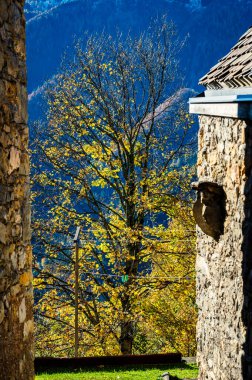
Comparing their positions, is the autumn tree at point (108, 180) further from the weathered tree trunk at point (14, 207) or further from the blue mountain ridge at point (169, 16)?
the blue mountain ridge at point (169, 16)

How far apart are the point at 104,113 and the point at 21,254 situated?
1365cm

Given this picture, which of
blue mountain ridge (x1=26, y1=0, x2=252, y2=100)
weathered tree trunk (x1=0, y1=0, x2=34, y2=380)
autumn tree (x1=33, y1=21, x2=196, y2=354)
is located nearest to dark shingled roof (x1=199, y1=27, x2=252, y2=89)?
weathered tree trunk (x1=0, y1=0, x2=34, y2=380)

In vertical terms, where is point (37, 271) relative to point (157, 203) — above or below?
below

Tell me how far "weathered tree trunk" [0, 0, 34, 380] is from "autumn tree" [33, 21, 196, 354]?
1138 cm

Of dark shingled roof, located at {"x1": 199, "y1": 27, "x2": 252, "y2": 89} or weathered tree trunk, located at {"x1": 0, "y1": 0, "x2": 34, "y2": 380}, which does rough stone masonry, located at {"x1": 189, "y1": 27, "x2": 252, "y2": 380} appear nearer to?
dark shingled roof, located at {"x1": 199, "y1": 27, "x2": 252, "y2": 89}

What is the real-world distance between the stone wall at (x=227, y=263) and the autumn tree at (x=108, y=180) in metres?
8.79

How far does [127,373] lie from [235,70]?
6299 mm

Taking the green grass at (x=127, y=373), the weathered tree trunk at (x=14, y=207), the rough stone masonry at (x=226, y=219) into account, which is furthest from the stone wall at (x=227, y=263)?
the green grass at (x=127, y=373)

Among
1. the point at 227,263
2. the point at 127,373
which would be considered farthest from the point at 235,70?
the point at 127,373

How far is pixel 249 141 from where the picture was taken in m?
4.82

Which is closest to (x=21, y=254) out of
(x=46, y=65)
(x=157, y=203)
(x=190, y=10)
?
(x=157, y=203)

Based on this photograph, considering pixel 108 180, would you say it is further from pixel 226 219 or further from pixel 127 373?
pixel 226 219

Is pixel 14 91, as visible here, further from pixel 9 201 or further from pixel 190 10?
pixel 190 10

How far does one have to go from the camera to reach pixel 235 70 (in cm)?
550
